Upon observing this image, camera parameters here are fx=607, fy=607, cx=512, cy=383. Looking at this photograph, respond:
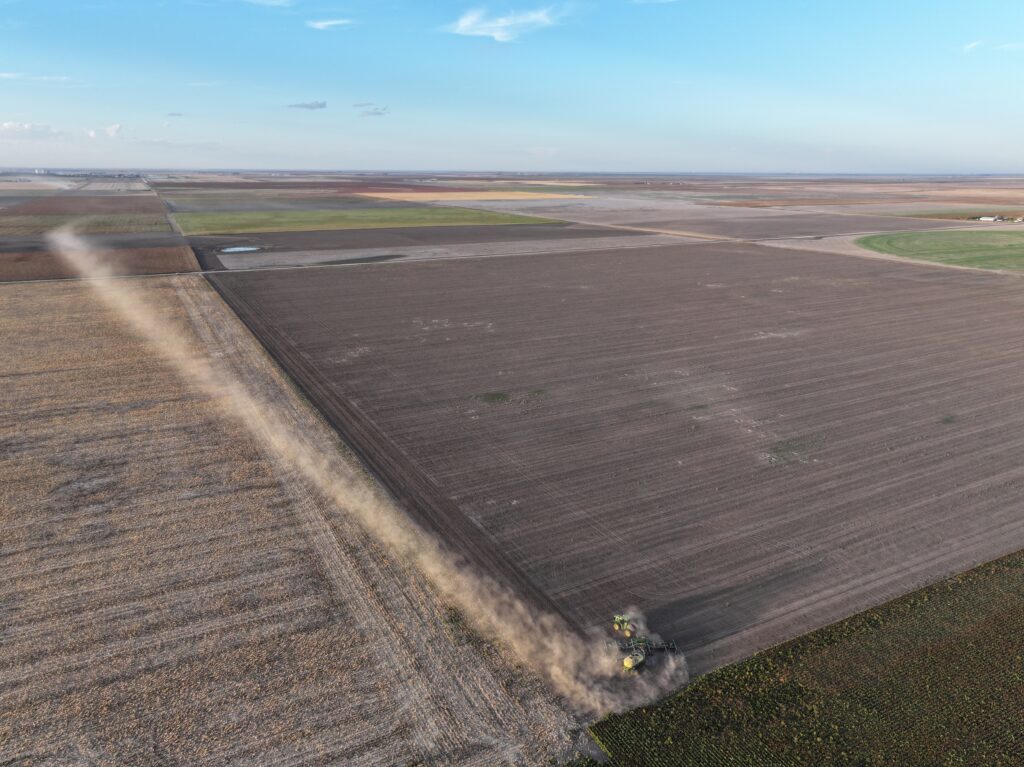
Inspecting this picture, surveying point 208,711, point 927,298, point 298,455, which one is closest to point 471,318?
point 298,455

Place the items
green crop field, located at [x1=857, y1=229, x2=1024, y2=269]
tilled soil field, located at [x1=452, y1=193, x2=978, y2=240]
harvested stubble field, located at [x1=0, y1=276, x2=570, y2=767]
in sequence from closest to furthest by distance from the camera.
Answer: harvested stubble field, located at [x1=0, y1=276, x2=570, y2=767] → green crop field, located at [x1=857, y1=229, x2=1024, y2=269] → tilled soil field, located at [x1=452, y1=193, x2=978, y2=240]

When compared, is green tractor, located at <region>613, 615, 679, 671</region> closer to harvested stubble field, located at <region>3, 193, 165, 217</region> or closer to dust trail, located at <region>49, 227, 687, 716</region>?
dust trail, located at <region>49, 227, 687, 716</region>

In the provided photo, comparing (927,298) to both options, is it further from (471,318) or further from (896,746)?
(896,746)

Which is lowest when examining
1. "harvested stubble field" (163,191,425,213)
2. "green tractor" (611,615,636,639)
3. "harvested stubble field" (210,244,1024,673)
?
"green tractor" (611,615,636,639)

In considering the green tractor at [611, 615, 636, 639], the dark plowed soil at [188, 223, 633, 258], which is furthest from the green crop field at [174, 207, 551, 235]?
the green tractor at [611, 615, 636, 639]

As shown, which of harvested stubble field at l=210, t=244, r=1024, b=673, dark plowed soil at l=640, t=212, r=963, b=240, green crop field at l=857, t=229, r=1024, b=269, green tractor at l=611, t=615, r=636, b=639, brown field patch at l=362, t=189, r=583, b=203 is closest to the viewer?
green tractor at l=611, t=615, r=636, b=639
